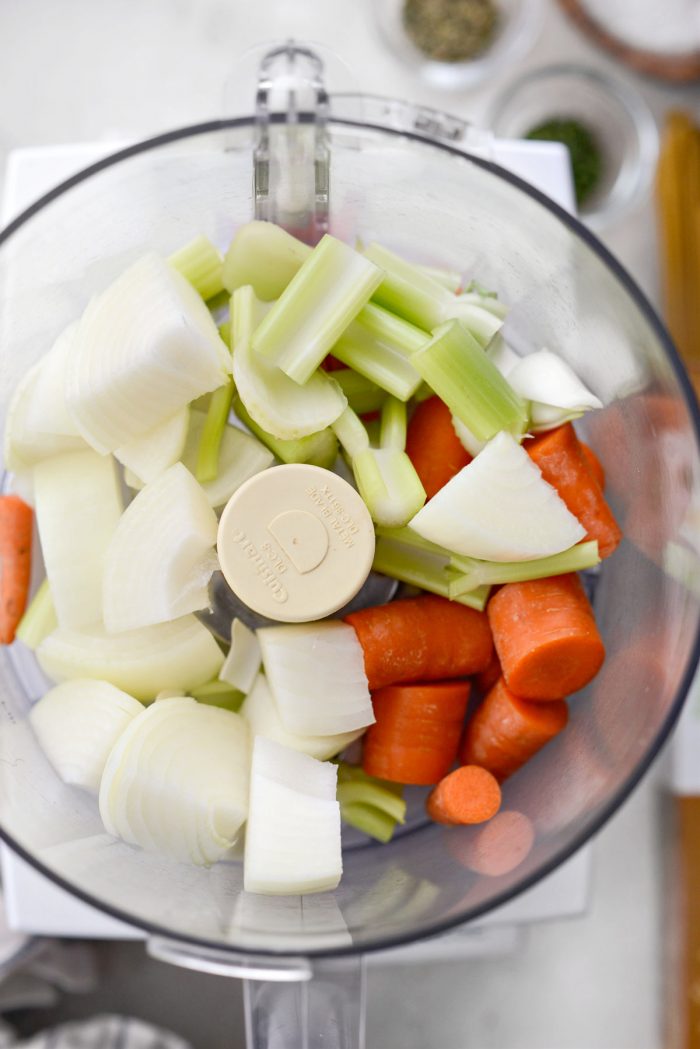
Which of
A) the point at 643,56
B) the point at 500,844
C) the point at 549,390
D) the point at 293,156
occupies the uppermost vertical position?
the point at 643,56

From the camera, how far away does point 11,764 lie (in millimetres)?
648

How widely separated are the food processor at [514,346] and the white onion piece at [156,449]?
0.40 ft

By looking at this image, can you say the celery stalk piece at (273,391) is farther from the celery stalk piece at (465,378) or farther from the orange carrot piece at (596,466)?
the orange carrot piece at (596,466)

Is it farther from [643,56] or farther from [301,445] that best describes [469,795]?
[643,56]

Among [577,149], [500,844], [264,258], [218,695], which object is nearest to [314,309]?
[264,258]

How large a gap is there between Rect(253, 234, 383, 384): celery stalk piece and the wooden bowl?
2.23 ft

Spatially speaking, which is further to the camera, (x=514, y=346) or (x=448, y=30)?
(x=448, y=30)

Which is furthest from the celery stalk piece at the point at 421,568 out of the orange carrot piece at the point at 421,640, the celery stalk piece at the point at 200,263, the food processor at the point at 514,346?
the celery stalk piece at the point at 200,263

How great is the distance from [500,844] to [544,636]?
0.15m

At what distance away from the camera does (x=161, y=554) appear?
23.4 inches

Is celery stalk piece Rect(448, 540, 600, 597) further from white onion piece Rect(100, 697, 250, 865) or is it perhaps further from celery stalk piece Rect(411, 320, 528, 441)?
white onion piece Rect(100, 697, 250, 865)

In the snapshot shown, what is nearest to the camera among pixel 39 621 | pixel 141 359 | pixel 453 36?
pixel 141 359

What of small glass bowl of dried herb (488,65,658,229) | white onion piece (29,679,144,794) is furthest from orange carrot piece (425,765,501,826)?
small glass bowl of dried herb (488,65,658,229)

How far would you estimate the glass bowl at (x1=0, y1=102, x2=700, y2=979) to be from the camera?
60 centimetres
